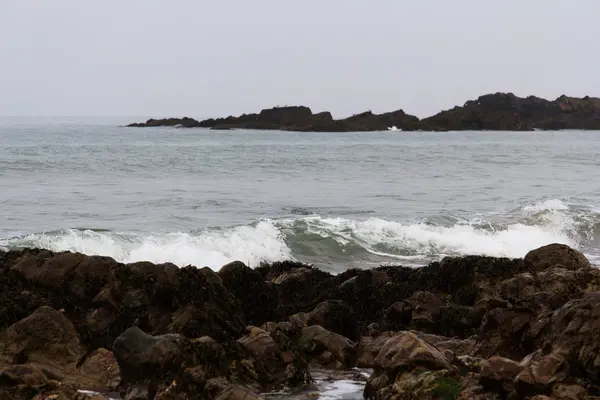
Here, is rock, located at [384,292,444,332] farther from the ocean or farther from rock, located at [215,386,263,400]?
the ocean

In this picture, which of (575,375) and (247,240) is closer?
(575,375)

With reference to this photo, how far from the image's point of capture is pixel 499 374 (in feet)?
20.9

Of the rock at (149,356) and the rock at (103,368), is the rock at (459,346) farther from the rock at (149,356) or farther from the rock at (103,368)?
the rock at (103,368)

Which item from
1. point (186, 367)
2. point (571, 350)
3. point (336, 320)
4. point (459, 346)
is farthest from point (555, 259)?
point (186, 367)

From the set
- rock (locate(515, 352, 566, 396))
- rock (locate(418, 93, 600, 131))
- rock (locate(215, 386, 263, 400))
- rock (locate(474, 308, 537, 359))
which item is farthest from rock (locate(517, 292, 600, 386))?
rock (locate(418, 93, 600, 131))

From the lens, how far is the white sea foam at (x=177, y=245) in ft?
57.0

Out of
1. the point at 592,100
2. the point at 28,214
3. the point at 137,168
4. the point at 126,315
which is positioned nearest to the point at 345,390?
the point at 126,315

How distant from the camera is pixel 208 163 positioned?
46812mm

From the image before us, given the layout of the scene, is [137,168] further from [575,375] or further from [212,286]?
[575,375]

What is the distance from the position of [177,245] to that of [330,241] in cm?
332

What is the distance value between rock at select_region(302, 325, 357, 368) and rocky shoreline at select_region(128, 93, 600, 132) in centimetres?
10125

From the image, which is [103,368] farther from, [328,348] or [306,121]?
[306,121]

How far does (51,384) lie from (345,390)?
2.55m

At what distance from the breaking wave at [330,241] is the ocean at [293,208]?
1.6 inches
